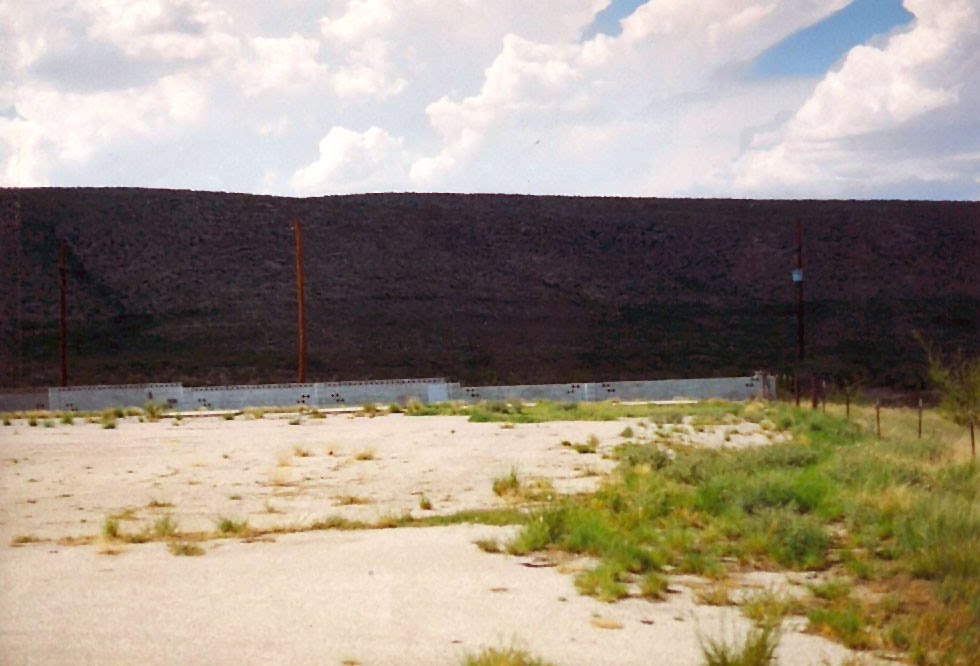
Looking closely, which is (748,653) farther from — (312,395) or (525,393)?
(525,393)

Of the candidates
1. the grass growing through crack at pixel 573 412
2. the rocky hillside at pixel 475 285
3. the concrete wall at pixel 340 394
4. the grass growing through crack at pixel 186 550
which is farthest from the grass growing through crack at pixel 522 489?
the rocky hillside at pixel 475 285

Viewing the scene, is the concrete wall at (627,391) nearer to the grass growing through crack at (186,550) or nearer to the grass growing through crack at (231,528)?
the grass growing through crack at (231,528)

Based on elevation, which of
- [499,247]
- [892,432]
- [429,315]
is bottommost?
[892,432]

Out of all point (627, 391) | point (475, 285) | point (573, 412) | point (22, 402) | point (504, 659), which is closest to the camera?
point (504, 659)

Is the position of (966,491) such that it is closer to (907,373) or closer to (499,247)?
(907,373)

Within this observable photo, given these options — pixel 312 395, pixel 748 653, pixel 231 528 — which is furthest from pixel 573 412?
pixel 748 653

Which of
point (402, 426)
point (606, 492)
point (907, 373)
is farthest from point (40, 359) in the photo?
point (606, 492)

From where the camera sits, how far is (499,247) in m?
92.2

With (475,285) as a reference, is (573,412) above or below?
below

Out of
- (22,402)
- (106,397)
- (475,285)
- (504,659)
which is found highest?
(475,285)

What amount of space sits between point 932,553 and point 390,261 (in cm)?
7836

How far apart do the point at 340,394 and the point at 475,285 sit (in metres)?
39.9

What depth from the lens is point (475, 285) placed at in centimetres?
8531

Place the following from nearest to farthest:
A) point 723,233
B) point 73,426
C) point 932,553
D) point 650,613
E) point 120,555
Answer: point 650,613 → point 932,553 → point 120,555 → point 73,426 → point 723,233
